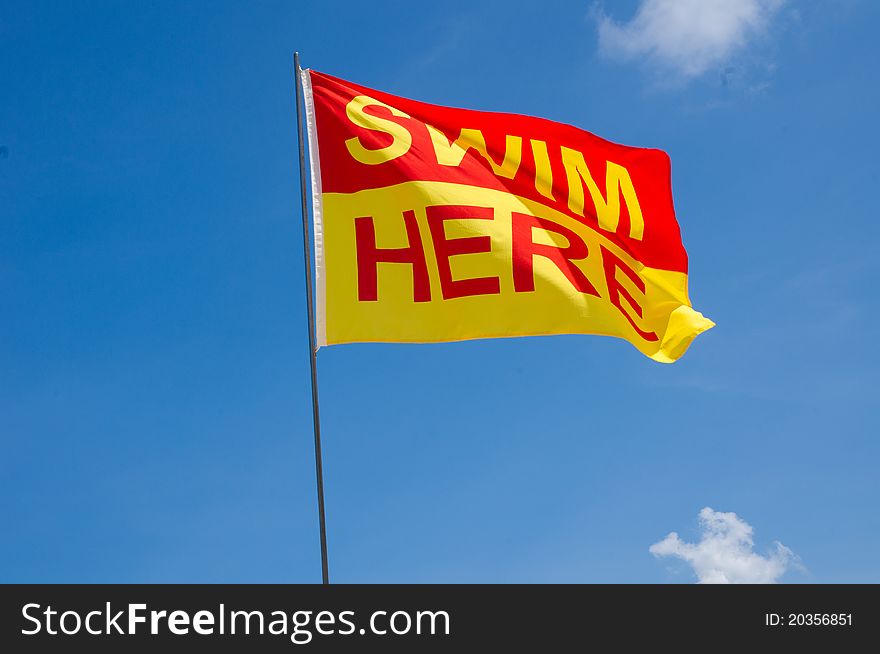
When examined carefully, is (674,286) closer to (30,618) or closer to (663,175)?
(663,175)

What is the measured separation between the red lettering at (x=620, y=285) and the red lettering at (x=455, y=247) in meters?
2.24

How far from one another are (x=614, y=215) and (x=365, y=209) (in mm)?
4776

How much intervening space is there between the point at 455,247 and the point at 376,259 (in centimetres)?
133

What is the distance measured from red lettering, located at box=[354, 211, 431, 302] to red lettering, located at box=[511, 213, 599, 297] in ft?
5.02

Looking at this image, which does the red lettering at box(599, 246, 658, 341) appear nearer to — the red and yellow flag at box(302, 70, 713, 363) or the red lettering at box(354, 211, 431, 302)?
the red and yellow flag at box(302, 70, 713, 363)

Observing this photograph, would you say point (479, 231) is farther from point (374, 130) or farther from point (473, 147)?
point (374, 130)

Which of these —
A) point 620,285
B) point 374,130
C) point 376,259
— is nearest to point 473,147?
point 374,130

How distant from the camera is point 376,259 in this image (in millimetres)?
16203

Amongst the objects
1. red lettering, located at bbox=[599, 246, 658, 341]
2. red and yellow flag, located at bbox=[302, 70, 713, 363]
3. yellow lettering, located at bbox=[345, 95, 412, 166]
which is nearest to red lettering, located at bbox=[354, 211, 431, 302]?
red and yellow flag, located at bbox=[302, 70, 713, 363]

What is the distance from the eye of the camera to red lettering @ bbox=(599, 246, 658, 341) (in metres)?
17.7

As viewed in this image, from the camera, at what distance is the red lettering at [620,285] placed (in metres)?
17.7

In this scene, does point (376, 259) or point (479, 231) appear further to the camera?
point (479, 231)

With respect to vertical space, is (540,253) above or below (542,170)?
below

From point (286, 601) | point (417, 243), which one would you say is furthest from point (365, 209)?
point (286, 601)
